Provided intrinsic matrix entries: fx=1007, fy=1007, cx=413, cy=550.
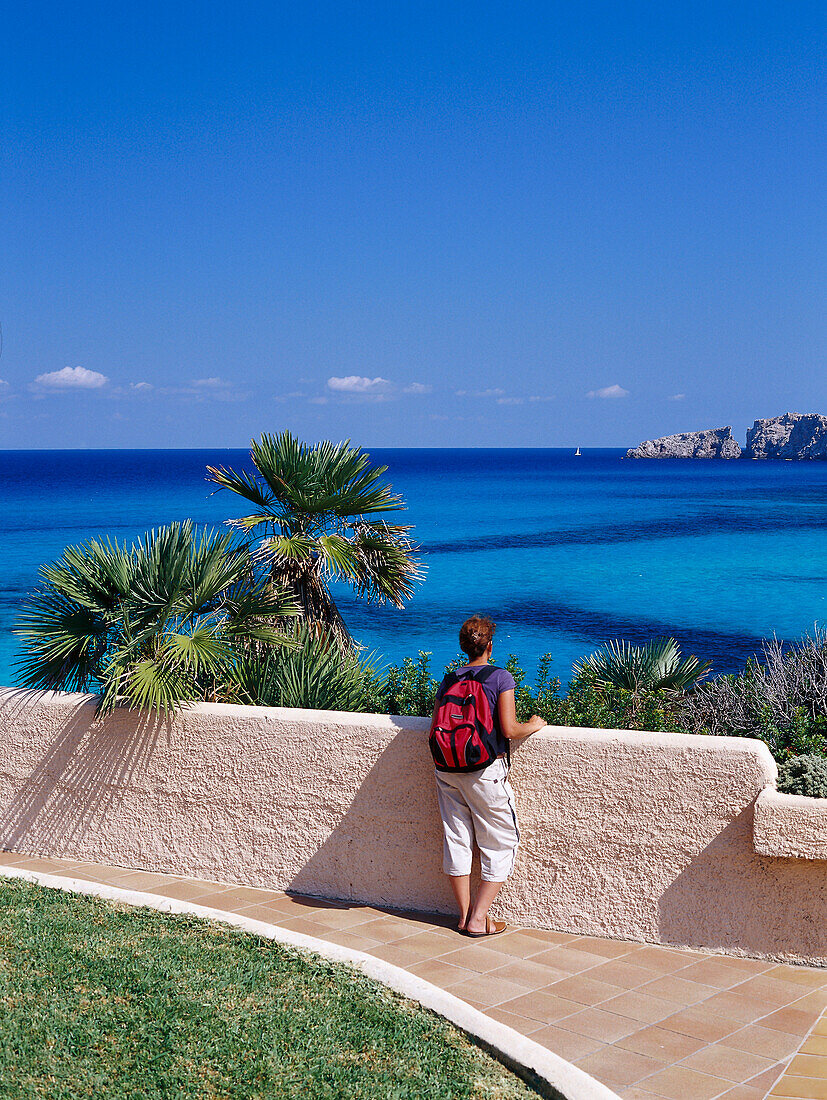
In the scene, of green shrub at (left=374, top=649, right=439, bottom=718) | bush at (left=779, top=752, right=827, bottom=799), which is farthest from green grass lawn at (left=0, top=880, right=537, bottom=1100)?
green shrub at (left=374, top=649, right=439, bottom=718)

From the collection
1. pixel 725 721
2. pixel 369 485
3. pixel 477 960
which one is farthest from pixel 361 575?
pixel 477 960

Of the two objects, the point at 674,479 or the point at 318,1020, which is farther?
the point at 674,479

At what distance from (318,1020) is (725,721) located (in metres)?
4.63

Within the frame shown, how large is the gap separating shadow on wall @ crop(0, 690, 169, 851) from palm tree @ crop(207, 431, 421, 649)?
2.52 meters

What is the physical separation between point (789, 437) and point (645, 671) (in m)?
187

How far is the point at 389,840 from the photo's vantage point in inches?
221

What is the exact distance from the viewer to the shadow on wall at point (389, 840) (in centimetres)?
553

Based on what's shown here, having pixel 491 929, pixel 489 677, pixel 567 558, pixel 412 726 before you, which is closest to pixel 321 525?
pixel 412 726

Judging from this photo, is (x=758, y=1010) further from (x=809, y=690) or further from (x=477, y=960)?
(x=809, y=690)

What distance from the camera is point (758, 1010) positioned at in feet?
14.1

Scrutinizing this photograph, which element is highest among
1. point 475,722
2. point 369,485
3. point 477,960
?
point 369,485

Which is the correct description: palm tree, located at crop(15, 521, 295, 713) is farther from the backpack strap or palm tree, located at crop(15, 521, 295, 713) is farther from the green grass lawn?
the backpack strap

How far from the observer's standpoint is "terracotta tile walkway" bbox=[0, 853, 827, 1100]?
3.74m

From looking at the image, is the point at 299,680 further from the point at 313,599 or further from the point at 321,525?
the point at 321,525
